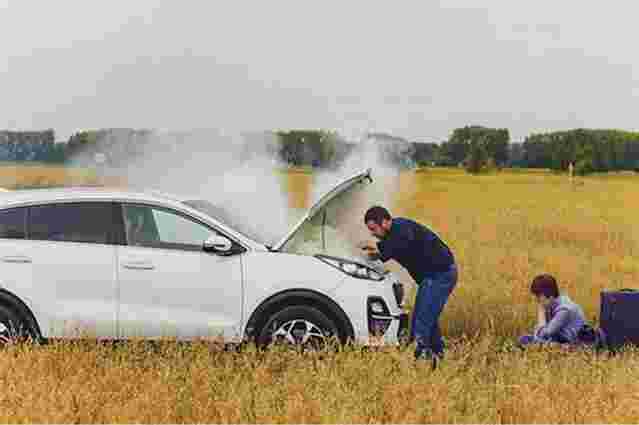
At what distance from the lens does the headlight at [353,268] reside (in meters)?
9.56

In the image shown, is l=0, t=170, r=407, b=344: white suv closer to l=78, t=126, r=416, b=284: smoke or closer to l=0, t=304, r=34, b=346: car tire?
l=0, t=304, r=34, b=346: car tire

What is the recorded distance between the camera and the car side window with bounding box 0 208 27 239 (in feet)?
31.9

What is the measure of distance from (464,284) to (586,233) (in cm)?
1177

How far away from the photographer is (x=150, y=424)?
7.34m

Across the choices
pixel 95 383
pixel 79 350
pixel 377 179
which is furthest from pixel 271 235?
pixel 95 383

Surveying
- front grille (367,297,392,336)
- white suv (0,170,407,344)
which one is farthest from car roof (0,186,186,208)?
front grille (367,297,392,336)

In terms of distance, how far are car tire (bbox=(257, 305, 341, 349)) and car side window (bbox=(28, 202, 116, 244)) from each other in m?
1.59

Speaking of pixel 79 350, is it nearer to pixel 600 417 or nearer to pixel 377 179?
pixel 600 417

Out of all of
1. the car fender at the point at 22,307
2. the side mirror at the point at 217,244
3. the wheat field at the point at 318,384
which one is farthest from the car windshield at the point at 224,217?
the car fender at the point at 22,307

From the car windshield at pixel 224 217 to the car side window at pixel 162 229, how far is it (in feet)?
0.67

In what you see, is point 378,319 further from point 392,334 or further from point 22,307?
point 22,307

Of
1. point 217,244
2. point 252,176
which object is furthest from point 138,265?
point 252,176

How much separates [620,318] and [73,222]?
5.07 meters

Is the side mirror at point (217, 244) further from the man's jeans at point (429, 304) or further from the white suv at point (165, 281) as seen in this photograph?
the man's jeans at point (429, 304)
